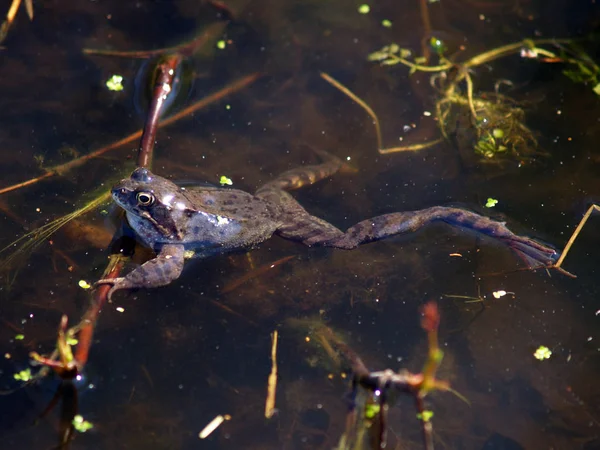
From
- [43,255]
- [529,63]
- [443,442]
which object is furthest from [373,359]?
[529,63]

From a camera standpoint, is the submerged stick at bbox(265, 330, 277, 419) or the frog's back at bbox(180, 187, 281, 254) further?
the frog's back at bbox(180, 187, 281, 254)

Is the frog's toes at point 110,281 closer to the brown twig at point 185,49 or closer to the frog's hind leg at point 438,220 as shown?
the frog's hind leg at point 438,220

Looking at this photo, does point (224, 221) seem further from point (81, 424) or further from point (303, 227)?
point (81, 424)

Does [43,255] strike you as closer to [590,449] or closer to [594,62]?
[590,449]

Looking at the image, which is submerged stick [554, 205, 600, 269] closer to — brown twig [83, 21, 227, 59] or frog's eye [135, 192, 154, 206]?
frog's eye [135, 192, 154, 206]

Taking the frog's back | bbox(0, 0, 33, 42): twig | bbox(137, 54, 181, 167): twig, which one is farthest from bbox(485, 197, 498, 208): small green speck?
bbox(0, 0, 33, 42): twig

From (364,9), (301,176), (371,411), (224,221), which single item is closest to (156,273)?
(224,221)
